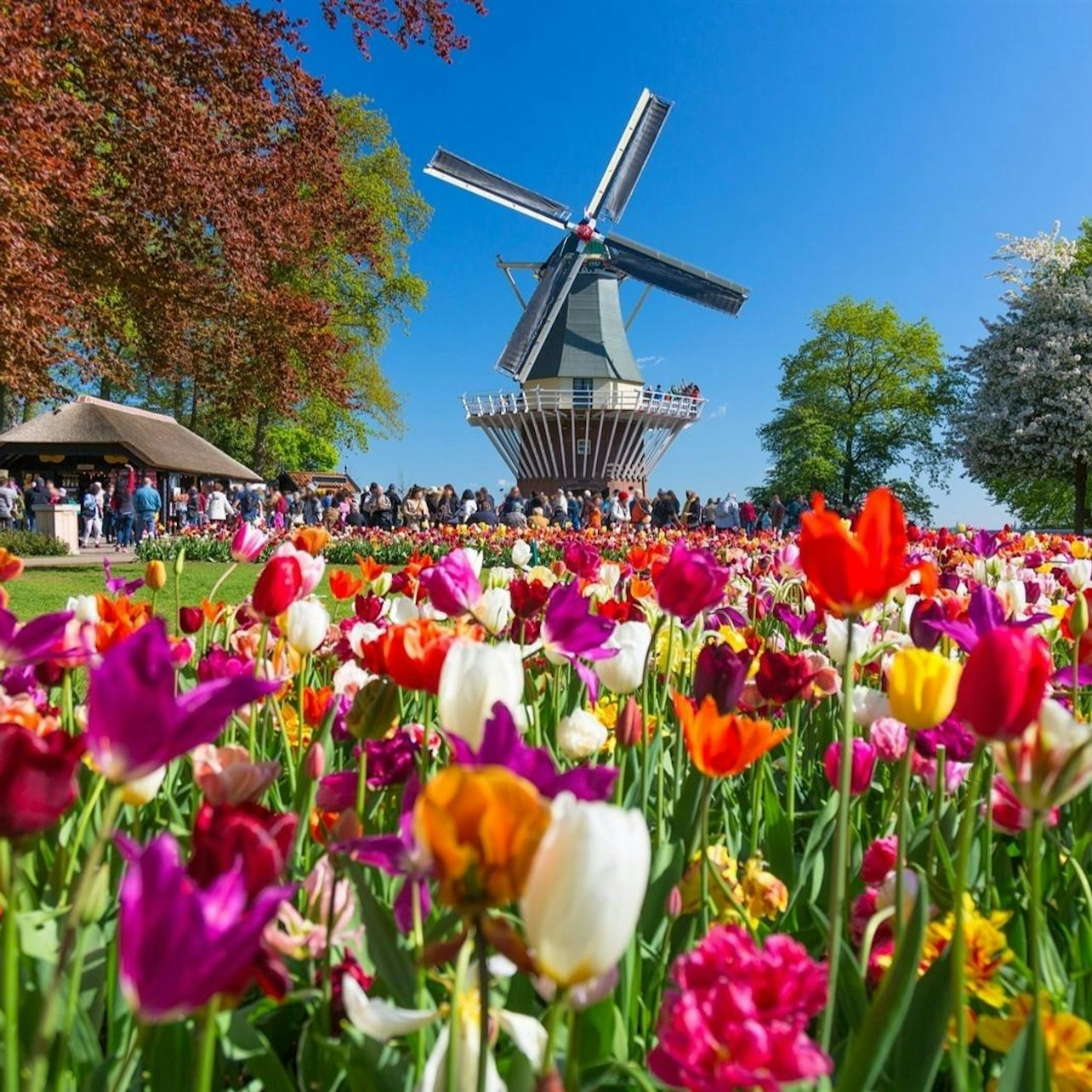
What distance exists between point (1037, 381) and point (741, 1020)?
26.0 metres

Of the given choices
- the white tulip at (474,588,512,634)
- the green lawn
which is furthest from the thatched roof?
the white tulip at (474,588,512,634)

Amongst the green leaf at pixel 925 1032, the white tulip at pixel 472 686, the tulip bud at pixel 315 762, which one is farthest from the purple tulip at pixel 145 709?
the green leaf at pixel 925 1032

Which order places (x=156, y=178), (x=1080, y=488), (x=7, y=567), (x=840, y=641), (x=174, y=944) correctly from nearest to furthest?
(x=174, y=944)
(x=840, y=641)
(x=7, y=567)
(x=156, y=178)
(x=1080, y=488)

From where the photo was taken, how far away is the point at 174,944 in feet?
1.60

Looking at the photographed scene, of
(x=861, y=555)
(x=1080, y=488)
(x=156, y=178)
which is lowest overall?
(x=861, y=555)

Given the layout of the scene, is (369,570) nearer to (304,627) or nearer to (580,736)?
(304,627)

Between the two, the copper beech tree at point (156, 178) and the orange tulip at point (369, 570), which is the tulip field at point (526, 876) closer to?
the orange tulip at point (369, 570)

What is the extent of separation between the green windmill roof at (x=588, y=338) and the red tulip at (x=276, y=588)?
30855 millimetres

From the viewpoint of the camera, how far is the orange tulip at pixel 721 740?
2.99 feet

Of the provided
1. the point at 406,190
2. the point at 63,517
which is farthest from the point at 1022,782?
the point at 406,190

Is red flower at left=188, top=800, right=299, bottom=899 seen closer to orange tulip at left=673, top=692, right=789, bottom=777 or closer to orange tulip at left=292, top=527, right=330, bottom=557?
orange tulip at left=673, top=692, right=789, bottom=777

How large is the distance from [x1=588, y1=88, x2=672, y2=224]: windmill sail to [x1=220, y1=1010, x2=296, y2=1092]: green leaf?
32254 mm

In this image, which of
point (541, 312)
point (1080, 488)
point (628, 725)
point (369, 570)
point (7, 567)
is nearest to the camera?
point (628, 725)

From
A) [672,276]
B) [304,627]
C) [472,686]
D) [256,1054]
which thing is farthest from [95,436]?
[472,686]
